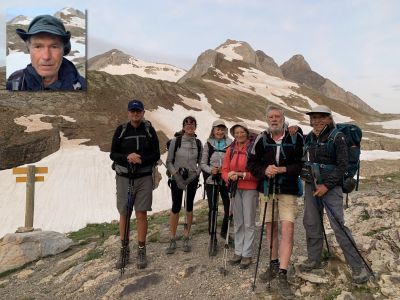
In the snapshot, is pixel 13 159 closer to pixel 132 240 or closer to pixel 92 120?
pixel 92 120

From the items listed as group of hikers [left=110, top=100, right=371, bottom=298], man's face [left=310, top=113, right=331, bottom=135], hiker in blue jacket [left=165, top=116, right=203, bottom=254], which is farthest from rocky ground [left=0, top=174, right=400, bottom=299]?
man's face [left=310, top=113, right=331, bottom=135]

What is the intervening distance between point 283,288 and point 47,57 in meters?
20.8

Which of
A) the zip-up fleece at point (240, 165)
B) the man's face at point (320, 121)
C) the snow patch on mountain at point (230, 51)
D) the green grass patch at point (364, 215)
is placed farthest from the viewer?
the snow patch on mountain at point (230, 51)

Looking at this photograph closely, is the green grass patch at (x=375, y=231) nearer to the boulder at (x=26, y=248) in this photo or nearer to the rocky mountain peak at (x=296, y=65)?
the boulder at (x=26, y=248)

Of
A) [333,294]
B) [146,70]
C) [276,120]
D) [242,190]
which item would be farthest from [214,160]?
[146,70]

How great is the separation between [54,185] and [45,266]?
50.9 ft

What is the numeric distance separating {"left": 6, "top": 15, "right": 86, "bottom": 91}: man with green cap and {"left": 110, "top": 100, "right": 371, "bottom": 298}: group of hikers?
14583mm

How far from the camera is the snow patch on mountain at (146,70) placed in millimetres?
151250

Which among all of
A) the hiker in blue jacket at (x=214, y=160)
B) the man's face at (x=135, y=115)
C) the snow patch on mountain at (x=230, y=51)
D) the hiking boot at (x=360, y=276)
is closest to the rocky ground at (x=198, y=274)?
the hiking boot at (x=360, y=276)

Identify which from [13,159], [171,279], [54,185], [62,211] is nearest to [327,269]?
[171,279]

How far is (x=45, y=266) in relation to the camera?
1012cm

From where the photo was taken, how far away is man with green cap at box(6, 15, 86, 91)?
764 inches

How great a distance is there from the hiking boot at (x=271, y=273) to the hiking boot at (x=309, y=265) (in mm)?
516

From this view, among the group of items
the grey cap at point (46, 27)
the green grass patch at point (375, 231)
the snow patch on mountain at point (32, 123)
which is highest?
the grey cap at point (46, 27)
